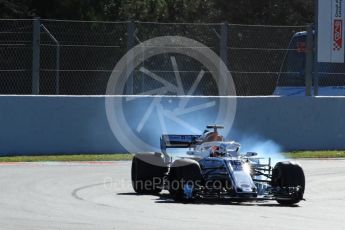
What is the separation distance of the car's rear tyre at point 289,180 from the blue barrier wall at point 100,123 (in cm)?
828

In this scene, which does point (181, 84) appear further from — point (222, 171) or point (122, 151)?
point (222, 171)

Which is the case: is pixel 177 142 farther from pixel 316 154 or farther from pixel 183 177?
pixel 316 154

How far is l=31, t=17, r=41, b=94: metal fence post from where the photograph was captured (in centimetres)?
2058

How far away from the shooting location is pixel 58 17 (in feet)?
98.8

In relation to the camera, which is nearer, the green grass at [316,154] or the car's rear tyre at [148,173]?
the car's rear tyre at [148,173]

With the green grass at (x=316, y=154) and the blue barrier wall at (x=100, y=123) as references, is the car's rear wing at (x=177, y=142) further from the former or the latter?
the green grass at (x=316, y=154)

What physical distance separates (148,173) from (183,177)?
1.43 meters

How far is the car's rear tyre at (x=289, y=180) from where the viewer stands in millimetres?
12688

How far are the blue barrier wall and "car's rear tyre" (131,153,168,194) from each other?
21.9 ft

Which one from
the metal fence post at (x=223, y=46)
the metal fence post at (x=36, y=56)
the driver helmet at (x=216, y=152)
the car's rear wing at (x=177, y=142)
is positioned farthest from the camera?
the metal fence post at (x=223, y=46)

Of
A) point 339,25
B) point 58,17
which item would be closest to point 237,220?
point 339,25

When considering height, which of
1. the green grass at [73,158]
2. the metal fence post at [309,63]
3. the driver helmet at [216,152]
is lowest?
the green grass at [73,158]

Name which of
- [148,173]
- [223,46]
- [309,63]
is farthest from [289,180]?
[309,63]

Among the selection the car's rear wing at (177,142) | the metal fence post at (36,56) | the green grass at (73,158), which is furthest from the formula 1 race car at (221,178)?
the metal fence post at (36,56)
